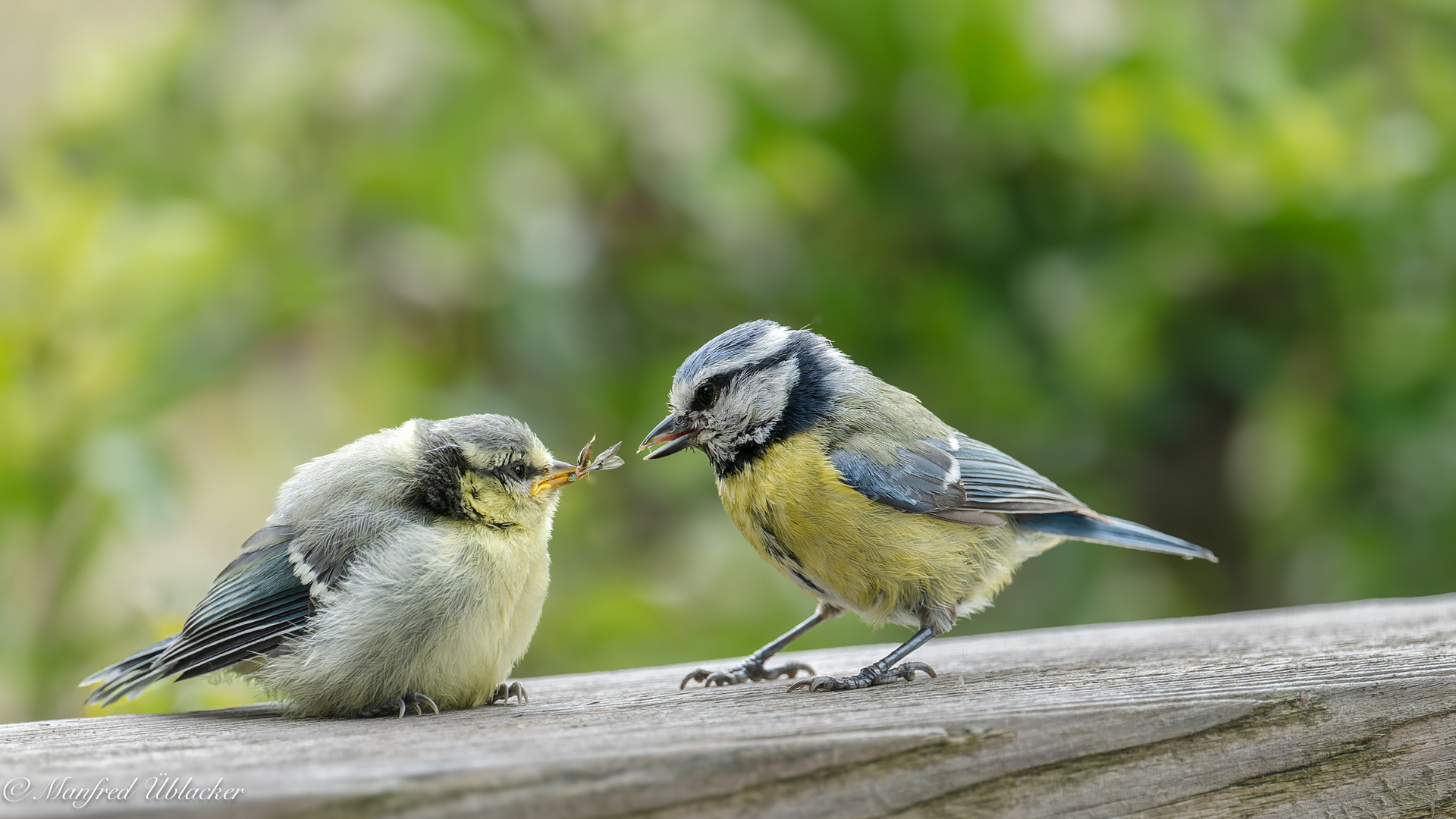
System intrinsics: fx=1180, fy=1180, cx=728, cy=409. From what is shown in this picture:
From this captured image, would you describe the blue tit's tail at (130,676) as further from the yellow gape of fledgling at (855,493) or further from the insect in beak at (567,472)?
the yellow gape of fledgling at (855,493)

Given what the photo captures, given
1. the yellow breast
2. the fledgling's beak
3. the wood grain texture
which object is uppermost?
the fledgling's beak

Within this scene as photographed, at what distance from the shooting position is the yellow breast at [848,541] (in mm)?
2049

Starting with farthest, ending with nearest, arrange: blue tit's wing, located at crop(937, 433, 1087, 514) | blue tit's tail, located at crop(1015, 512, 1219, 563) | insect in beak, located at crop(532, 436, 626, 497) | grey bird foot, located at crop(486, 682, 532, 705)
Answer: blue tit's tail, located at crop(1015, 512, 1219, 563) < blue tit's wing, located at crop(937, 433, 1087, 514) < insect in beak, located at crop(532, 436, 626, 497) < grey bird foot, located at crop(486, 682, 532, 705)

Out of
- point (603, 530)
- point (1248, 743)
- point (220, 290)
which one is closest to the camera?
point (1248, 743)

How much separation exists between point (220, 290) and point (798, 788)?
224 centimetres

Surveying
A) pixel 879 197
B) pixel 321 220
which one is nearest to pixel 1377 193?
pixel 879 197

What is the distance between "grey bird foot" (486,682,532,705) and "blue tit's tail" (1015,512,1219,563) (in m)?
1.03

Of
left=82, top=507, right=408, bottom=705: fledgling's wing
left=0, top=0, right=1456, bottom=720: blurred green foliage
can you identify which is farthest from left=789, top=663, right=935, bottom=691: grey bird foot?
left=0, top=0, right=1456, bottom=720: blurred green foliage

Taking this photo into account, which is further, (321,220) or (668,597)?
(321,220)

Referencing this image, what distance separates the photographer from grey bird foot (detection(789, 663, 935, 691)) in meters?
1.86

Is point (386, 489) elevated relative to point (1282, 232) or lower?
lower

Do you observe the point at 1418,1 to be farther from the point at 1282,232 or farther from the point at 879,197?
the point at 879,197

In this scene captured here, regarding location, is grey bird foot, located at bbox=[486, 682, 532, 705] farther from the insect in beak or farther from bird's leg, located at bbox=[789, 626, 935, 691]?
bird's leg, located at bbox=[789, 626, 935, 691]

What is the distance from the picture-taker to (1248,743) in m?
1.38
